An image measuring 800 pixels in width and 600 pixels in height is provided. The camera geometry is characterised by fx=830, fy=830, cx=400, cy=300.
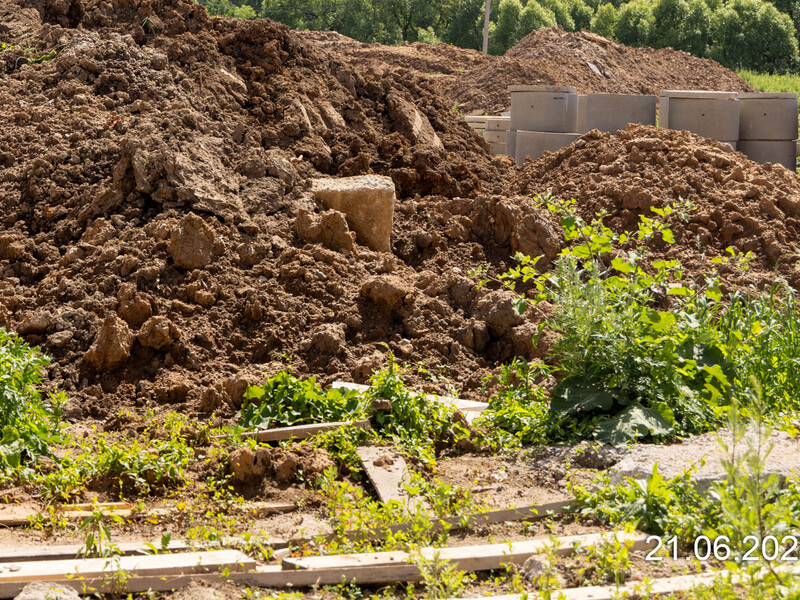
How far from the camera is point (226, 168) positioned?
738 centimetres

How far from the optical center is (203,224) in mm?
6500

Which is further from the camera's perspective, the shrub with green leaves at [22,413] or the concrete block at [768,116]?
the concrete block at [768,116]

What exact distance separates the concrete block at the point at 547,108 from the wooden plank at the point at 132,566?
9862 millimetres

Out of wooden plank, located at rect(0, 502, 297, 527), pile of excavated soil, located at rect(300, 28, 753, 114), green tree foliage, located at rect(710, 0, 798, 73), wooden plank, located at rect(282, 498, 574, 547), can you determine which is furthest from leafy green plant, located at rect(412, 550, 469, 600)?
green tree foliage, located at rect(710, 0, 798, 73)

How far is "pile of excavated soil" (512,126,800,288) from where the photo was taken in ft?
27.8

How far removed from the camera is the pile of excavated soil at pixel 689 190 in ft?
27.8

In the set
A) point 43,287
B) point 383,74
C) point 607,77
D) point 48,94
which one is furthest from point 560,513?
point 607,77

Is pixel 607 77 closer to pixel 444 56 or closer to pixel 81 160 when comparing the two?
pixel 444 56

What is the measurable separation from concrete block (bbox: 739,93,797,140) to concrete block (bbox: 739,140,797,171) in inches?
2.6

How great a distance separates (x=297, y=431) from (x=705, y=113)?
29.4 feet

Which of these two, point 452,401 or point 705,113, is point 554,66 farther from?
point 452,401

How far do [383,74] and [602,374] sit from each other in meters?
6.52

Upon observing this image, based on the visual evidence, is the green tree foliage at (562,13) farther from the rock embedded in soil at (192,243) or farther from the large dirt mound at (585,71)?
the rock embedded in soil at (192,243)

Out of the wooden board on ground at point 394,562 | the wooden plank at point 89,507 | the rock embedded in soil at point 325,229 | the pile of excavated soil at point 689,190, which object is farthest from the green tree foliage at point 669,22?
the wooden plank at point 89,507
